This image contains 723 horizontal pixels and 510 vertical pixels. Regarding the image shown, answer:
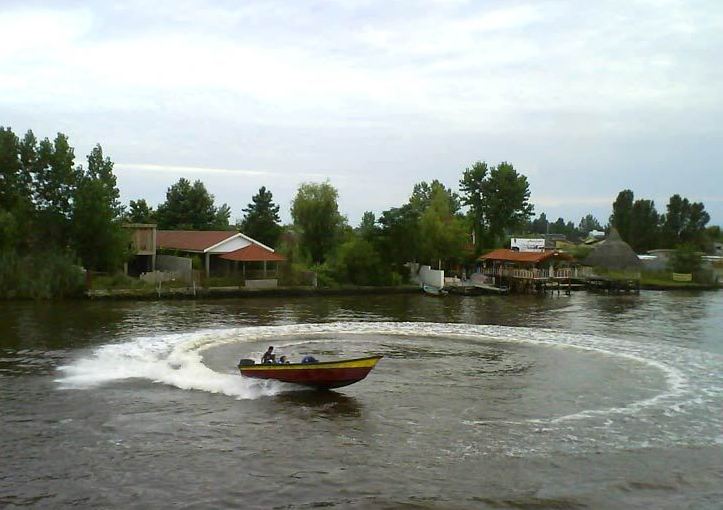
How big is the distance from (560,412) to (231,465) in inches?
381

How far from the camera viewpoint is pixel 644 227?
106000 mm

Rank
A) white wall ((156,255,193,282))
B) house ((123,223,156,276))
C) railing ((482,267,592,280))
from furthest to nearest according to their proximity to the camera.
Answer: railing ((482,267,592,280))
house ((123,223,156,276))
white wall ((156,255,193,282))

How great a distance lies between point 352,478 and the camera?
14.4 meters

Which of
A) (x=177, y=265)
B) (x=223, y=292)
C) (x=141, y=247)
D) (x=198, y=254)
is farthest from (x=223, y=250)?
(x=141, y=247)

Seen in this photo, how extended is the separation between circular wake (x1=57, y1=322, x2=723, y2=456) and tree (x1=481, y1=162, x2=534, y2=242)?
44.0 m

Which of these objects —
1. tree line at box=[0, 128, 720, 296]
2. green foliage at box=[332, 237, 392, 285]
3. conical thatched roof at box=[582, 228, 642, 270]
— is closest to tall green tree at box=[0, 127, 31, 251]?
tree line at box=[0, 128, 720, 296]

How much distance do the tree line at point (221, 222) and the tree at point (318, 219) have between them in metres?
0.09

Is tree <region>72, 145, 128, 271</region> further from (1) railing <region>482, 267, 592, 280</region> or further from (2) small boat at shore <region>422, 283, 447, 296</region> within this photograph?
(1) railing <region>482, 267, 592, 280</region>

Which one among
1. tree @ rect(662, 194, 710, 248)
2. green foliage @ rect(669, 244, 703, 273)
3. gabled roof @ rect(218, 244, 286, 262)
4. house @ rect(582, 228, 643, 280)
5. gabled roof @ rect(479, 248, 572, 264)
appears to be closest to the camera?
gabled roof @ rect(218, 244, 286, 262)

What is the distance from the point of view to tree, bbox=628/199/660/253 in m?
106

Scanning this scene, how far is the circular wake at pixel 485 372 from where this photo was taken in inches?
696

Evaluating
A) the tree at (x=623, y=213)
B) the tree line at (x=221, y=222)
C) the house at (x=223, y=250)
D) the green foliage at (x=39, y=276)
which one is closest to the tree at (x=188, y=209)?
the tree line at (x=221, y=222)

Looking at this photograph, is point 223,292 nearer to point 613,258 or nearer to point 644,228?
point 613,258

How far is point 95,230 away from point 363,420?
113 ft
